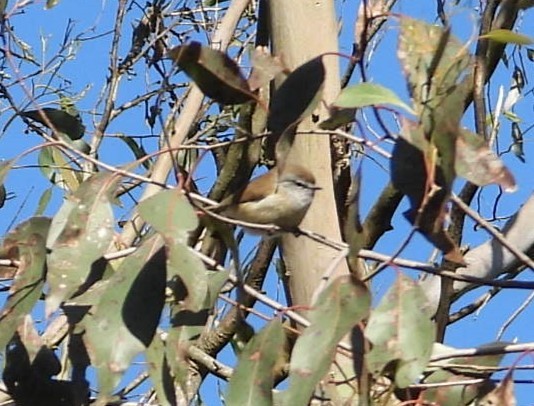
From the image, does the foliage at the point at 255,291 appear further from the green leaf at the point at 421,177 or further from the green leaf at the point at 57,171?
→ the green leaf at the point at 57,171

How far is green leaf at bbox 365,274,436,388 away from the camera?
1.32 m

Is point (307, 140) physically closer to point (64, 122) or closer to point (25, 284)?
point (64, 122)

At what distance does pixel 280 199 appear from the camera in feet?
6.40

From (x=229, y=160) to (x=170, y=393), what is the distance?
50.5 inches

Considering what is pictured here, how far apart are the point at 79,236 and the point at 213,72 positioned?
25 cm

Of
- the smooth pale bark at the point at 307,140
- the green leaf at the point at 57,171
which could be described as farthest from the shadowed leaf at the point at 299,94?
the green leaf at the point at 57,171

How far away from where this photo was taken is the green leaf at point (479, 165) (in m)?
1.29

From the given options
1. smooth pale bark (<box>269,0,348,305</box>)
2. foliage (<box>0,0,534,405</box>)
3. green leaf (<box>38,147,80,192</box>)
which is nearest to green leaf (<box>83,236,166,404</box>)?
foliage (<box>0,0,534,405</box>)

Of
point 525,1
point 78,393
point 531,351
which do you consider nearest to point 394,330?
point 531,351

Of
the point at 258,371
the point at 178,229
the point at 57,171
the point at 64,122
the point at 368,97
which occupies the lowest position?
the point at 258,371

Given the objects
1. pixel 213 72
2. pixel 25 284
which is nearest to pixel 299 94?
pixel 213 72

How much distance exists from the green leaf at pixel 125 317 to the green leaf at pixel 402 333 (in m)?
0.24

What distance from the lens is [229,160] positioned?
2.69 m

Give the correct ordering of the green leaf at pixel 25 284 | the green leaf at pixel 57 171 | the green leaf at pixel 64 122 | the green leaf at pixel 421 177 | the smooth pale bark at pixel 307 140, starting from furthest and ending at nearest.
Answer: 1. the green leaf at pixel 57 171
2. the smooth pale bark at pixel 307 140
3. the green leaf at pixel 64 122
4. the green leaf at pixel 25 284
5. the green leaf at pixel 421 177
